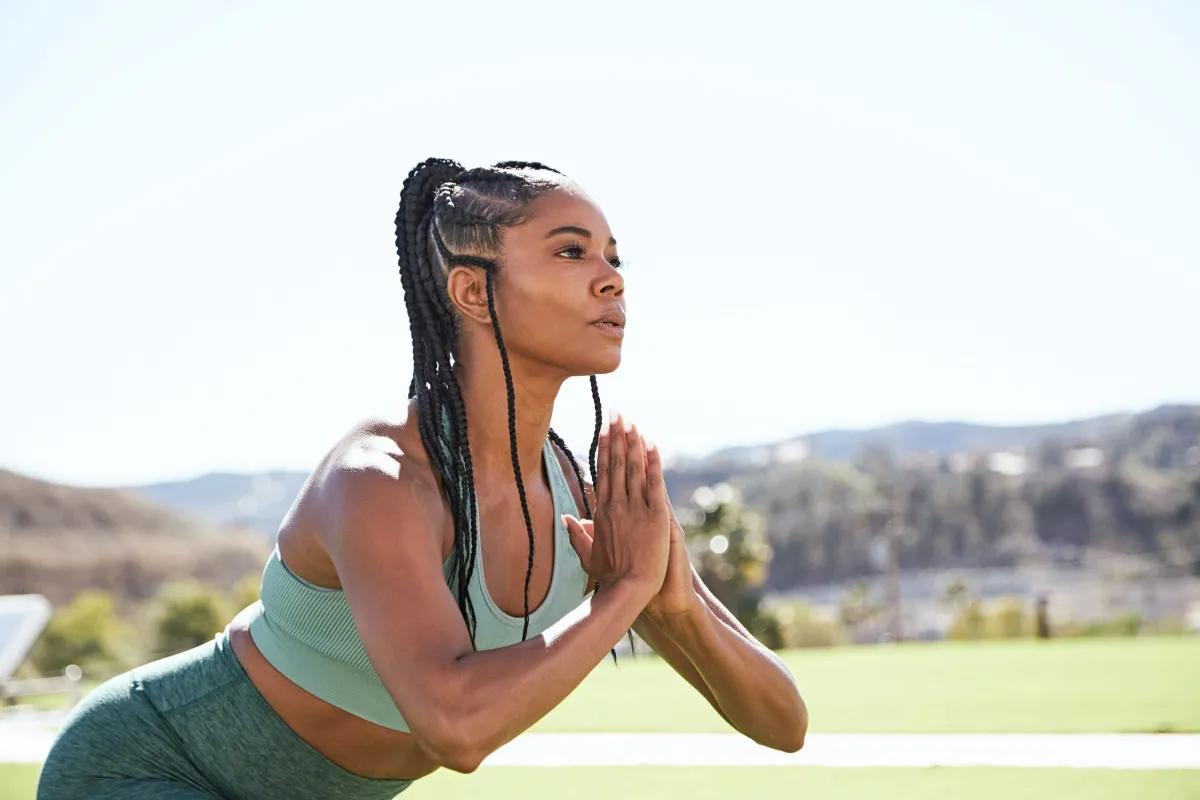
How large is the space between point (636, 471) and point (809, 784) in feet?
10.7

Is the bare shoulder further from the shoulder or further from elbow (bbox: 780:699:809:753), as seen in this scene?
elbow (bbox: 780:699:809:753)

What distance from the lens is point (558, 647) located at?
7.24ft

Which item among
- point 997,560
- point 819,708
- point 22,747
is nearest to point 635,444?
point 819,708

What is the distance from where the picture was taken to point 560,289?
8.27ft

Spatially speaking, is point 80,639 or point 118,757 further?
point 80,639

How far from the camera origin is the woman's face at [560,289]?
8.27 feet

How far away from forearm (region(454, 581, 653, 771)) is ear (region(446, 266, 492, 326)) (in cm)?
64

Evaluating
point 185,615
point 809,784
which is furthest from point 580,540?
point 185,615

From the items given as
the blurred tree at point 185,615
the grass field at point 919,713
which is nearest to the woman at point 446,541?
the grass field at point 919,713

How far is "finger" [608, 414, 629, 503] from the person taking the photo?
8.42 feet

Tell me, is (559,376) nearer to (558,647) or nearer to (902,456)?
(558,647)

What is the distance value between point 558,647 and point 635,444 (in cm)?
52

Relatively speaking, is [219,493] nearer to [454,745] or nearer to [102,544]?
[102,544]

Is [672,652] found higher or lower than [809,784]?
higher
